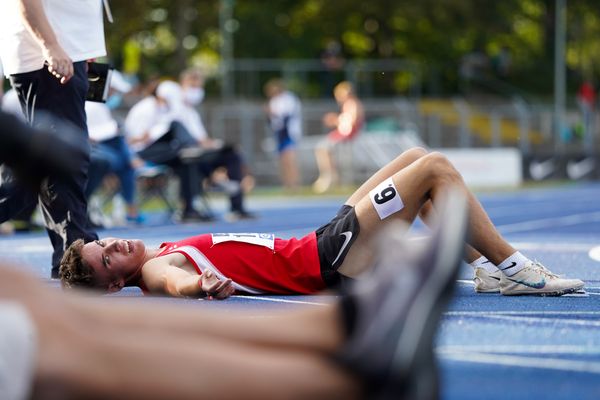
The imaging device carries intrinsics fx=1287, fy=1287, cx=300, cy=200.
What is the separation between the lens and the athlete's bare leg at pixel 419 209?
639cm

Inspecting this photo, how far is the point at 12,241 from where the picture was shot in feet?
42.8

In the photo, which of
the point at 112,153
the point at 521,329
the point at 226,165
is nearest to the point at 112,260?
the point at 521,329

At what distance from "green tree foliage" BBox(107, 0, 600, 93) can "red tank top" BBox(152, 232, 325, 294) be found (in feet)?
115

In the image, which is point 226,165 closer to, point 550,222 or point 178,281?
point 550,222

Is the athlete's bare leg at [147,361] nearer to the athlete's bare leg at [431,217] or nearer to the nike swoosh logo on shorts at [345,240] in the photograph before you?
the nike swoosh logo on shorts at [345,240]

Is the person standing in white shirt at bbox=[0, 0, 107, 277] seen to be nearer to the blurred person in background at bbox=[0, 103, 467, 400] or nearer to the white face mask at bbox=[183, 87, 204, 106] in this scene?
the blurred person in background at bbox=[0, 103, 467, 400]

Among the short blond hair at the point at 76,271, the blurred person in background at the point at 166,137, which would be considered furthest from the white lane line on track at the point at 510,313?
the blurred person in background at the point at 166,137

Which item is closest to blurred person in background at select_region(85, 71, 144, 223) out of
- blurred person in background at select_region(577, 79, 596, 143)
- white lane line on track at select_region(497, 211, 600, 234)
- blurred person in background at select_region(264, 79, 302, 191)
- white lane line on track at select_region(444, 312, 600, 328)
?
white lane line on track at select_region(497, 211, 600, 234)

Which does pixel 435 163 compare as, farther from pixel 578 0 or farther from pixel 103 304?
pixel 578 0

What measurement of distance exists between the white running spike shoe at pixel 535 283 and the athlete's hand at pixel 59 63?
2.70 m

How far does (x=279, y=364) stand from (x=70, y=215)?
520 centimetres

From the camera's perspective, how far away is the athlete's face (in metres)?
6.29

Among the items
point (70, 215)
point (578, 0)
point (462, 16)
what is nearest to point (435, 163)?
point (70, 215)

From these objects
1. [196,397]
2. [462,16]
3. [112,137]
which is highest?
[196,397]
